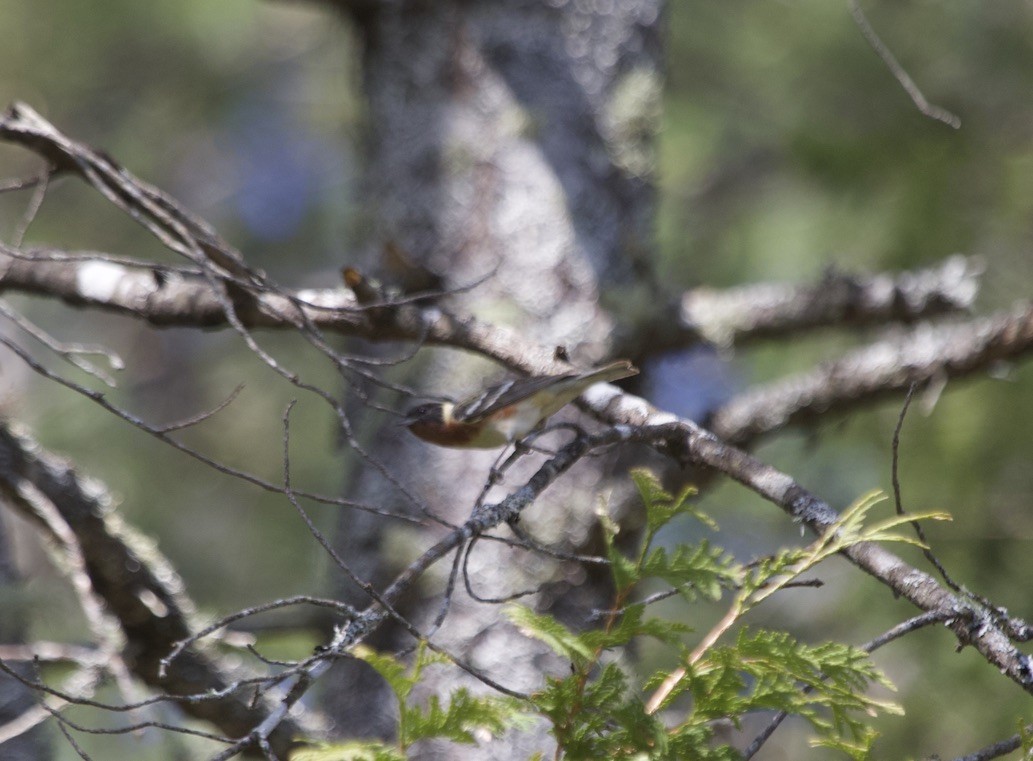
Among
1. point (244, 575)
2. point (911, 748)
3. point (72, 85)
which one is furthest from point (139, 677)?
point (72, 85)

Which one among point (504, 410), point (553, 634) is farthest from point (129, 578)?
point (553, 634)

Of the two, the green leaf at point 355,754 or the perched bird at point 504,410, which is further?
the perched bird at point 504,410

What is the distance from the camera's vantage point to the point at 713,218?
17.9ft

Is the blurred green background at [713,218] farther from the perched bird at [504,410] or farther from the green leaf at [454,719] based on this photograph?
the green leaf at [454,719]

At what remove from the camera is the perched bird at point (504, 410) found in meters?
1.73

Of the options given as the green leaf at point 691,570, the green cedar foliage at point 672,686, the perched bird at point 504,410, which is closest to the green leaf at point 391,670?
the green cedar foliage at point 672,686

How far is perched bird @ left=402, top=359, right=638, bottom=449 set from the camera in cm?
173

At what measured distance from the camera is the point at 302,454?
5863mm

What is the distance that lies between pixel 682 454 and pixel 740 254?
3590mm

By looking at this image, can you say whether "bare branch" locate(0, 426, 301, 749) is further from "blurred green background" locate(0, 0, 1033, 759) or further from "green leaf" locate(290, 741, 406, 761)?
"green leaf" locate(290, 741, 406, 761)

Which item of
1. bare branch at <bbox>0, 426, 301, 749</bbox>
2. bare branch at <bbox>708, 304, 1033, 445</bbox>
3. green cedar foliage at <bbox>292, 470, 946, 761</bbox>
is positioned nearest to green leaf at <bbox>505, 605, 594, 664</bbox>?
green cedar foliage at <bbox>292, 470, 946, 761</bbox>

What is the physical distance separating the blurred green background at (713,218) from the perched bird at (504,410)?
675 mm

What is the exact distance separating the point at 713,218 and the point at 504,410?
3835mm

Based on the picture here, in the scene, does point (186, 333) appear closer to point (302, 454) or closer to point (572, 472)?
point (302, 454)
